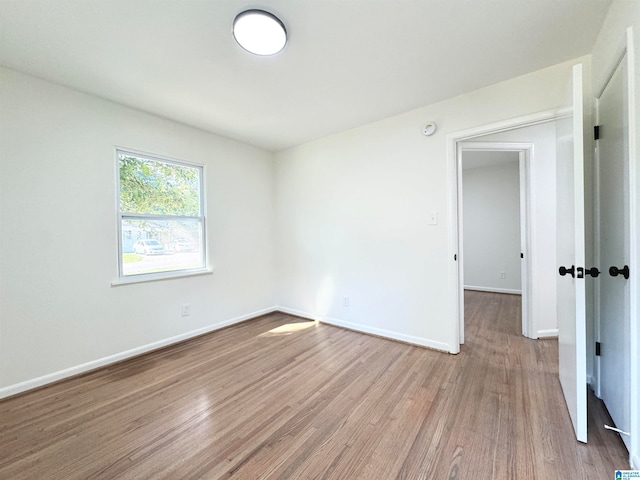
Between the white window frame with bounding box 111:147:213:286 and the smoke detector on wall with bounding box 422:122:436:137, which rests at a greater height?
the smoke detector on wall with bounding box 422:122:436:137

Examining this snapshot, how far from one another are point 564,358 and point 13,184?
4.16 meters

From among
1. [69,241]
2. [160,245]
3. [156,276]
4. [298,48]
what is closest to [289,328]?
[156,276]

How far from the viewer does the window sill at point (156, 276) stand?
2498 mm

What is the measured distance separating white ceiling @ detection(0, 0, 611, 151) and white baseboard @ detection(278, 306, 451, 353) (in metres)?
2.37

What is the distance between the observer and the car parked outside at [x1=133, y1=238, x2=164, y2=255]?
8.73 ft

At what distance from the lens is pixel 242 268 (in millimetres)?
3605

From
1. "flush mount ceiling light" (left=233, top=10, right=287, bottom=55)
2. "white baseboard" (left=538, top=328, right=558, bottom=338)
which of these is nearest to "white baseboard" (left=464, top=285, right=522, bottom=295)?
"white baseboard" (left=538, top=328, right=558, bottom=338)

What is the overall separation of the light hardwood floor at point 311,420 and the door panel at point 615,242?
A: 0.82ft

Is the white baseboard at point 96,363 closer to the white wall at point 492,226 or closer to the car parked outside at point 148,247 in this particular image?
the car parked outside at point 148,247

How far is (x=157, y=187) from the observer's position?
9.20ft

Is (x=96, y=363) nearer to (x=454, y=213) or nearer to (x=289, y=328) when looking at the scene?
(x=289, y=328)

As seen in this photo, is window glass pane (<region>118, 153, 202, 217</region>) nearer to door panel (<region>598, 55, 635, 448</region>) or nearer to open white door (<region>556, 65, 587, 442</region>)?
open white door (<region>556, 65, 587, 442</region>)

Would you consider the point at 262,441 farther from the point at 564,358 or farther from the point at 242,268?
the point at 242,268

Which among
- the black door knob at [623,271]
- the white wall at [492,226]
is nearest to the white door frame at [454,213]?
the black door knob at [623,271]
